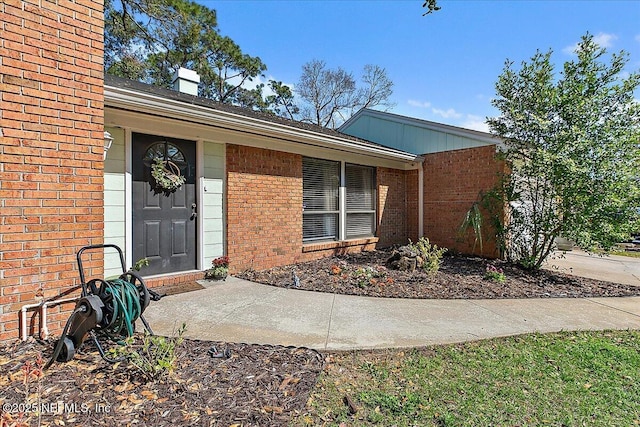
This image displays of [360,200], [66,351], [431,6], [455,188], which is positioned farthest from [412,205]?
[66,351]

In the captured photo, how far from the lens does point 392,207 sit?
29.9ft

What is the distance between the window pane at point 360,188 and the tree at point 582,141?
133 inches

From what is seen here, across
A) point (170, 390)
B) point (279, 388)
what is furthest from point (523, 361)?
point (170, 390)

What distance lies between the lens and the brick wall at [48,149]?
2752 millimetres

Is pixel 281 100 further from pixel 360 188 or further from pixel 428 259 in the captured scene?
pixel 428 259

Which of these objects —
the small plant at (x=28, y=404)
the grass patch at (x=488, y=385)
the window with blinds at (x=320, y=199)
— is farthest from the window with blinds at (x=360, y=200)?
the small plant at (x=28, y=404)

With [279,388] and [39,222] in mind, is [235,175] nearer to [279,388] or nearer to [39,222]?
[39,222]

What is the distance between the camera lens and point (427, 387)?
247cm

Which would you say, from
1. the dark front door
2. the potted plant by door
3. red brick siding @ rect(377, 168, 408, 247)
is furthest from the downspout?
the dark front door

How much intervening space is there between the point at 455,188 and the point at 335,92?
18204 millimetres

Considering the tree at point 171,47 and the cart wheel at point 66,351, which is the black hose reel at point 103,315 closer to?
the cart wheel at point 66,351

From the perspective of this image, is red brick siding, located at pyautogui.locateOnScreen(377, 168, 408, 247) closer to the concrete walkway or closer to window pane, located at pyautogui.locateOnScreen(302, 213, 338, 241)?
window pane, located at pyautogui.locateOnScreen(302, 213, 338, 241)

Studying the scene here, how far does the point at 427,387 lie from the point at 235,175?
14.6ft

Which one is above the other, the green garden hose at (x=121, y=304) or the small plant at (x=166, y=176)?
the small plant at (x=166, y=176)
